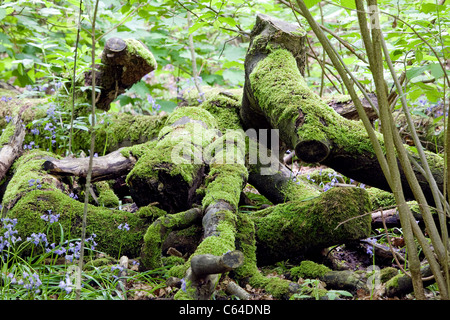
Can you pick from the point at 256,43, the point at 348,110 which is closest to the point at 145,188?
the point at 256,43

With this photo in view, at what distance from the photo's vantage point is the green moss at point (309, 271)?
2563 millimetres

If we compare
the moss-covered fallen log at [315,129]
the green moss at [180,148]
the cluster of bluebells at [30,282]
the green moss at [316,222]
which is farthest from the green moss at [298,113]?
the cluster of bluebells at [30,282]

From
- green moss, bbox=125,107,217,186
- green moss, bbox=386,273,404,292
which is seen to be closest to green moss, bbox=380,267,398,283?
green moss, bbox=386,273,404,292

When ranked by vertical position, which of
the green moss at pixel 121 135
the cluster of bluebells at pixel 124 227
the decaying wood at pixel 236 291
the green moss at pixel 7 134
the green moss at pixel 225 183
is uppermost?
the green moss at pixel 121 135

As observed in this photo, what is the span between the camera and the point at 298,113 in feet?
9.50

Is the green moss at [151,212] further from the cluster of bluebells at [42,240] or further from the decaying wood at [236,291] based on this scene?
the decaying wood at [236,291]

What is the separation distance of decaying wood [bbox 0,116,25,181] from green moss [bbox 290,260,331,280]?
2.86m

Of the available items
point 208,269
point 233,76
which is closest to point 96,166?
point 208,269

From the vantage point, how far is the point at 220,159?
3.35 m

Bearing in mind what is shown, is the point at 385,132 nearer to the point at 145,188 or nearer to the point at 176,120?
the point at 145,188

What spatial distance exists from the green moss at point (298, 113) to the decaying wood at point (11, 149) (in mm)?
2364

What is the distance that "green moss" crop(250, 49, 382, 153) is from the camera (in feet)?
9.24

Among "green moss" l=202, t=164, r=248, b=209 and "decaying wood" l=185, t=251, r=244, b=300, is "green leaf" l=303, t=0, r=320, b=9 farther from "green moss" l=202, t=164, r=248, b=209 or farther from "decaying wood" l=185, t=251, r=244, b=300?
"green moss" l=202, t=164, r=248, b=209

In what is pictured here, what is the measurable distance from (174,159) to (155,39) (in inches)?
152
